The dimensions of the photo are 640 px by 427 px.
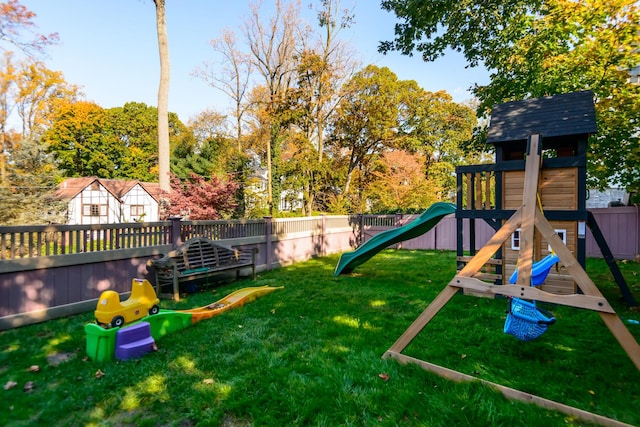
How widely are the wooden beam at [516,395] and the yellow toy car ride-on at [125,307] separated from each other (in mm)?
3175

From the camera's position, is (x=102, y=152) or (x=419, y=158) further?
(x=102, y=152)

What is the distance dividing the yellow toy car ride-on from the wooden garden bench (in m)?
1.74

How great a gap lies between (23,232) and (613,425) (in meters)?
6.95

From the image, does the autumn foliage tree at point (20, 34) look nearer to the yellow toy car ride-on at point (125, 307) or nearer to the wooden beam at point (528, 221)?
the yellow toy car ride-on at point (125, 307)

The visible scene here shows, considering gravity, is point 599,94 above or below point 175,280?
above

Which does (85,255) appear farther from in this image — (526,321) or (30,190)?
(30,190)

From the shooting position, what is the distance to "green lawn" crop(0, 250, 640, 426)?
2.68 m

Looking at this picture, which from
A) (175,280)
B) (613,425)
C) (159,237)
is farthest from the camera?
(159,237)

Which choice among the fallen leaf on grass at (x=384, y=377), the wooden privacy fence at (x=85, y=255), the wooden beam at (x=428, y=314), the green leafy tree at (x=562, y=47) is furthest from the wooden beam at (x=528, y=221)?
the wooden privacy fence at (x=85, y=255)

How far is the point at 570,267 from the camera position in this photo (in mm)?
2836

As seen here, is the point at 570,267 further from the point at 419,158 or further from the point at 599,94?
the point at 419,158

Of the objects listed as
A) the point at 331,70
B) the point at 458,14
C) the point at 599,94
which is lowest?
the point at 599,94

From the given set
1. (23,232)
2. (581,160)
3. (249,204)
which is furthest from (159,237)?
(249,204)

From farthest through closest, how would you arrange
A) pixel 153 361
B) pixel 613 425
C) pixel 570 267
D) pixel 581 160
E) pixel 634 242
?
pixel 634 242 < pixel 581 160 < pixel 153 361 < pixel 570 267 < pixel 613 425
